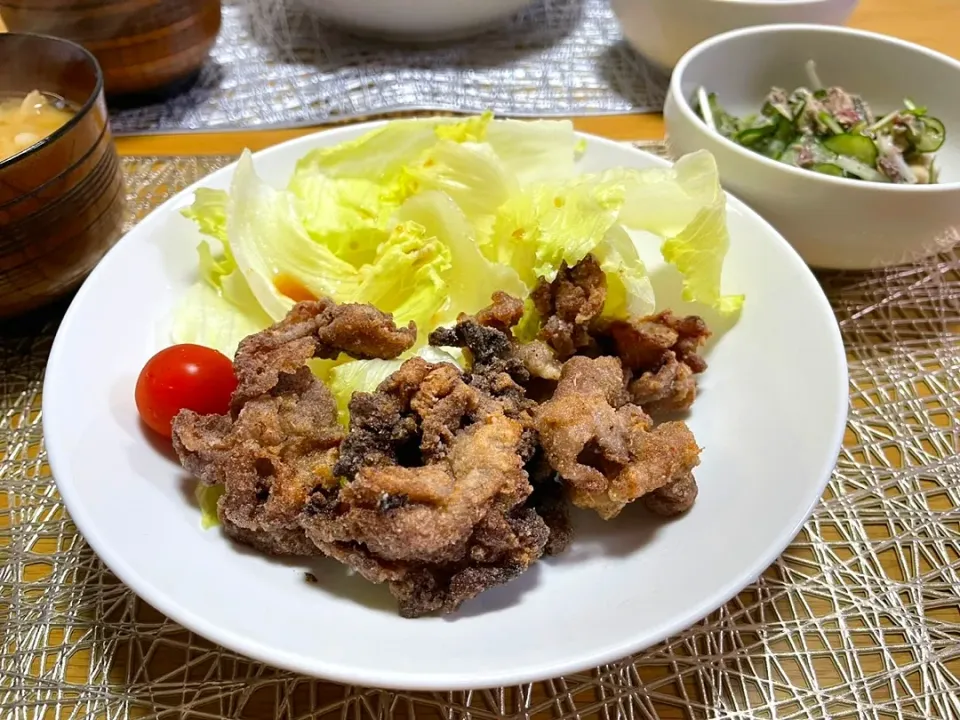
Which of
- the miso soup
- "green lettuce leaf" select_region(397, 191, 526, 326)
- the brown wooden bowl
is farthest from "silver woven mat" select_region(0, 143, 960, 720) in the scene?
the brown wooden bowl

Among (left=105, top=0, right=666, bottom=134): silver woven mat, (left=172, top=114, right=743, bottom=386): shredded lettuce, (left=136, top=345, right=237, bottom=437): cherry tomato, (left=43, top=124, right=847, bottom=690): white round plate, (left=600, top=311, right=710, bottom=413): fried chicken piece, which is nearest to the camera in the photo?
(left=43, top=124, right=847, bottom=690): white round plate

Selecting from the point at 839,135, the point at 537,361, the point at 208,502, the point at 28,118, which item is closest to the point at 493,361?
the point at 537,361

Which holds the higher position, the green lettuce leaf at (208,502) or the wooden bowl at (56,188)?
the wooden bowl at (56,188)

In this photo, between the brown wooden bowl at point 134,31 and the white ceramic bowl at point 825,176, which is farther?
the brown wooden bowl at point 134,31

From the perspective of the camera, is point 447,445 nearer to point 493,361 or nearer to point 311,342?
point 493,361

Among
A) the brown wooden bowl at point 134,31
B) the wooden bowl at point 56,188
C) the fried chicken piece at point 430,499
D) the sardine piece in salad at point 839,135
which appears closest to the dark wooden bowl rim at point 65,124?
the wooden bowl at point 56,188

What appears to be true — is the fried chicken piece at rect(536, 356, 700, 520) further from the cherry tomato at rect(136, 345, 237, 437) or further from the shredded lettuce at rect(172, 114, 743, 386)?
the cherry tomato at rect(136, 345, 237, 437)

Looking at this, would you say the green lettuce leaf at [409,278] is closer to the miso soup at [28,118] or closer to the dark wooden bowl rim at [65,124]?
the dark wooden bowl rim at [65,124]
